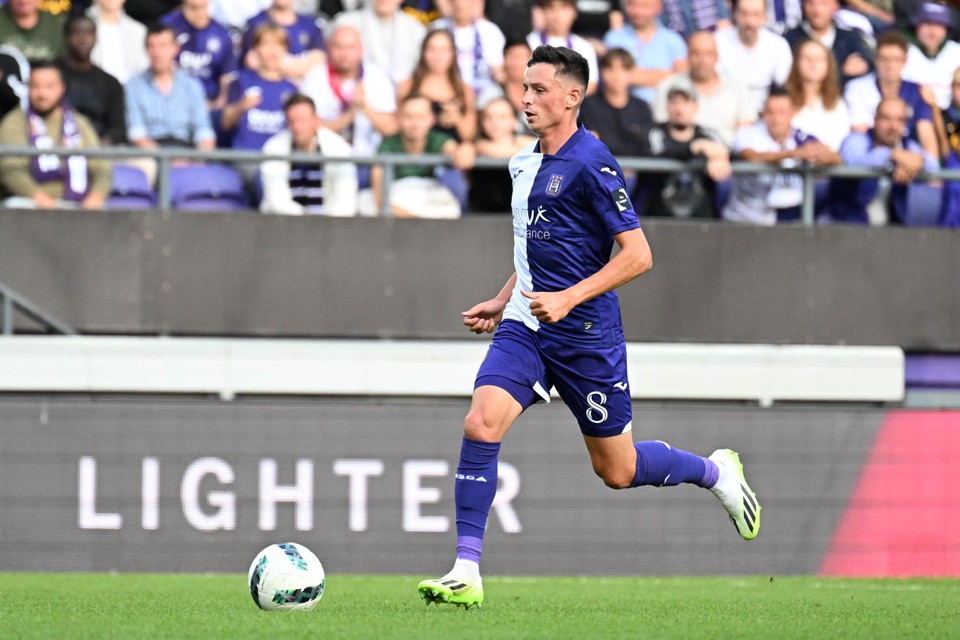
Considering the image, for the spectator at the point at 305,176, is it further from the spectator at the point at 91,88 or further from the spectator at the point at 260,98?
the spectator at the point at 91,88

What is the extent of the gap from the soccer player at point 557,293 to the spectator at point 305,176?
4.75m

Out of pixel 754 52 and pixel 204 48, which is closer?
pixel 204 48

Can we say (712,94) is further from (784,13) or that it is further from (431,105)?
(431,105)

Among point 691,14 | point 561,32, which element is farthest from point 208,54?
point 691,14


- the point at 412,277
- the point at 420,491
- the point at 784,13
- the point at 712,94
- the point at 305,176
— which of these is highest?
the point at 784,13

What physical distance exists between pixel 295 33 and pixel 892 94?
4646mm

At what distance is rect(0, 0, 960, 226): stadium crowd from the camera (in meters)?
11.6

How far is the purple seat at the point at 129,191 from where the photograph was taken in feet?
37.6

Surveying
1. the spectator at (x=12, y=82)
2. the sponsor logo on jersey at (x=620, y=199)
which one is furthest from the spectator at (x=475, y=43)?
the sponsor logo on jersey at (x=620, y=199)

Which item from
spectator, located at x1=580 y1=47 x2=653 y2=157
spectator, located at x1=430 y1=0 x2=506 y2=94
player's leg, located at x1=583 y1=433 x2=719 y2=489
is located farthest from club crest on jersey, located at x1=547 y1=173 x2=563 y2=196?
spectator, located at x1=430 y1=0 x2=506 y2=94

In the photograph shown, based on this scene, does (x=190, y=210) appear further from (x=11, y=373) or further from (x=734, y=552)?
(x=734, y=552)

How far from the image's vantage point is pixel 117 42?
41.0 ft

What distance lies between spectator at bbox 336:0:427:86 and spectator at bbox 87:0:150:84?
1538 mm

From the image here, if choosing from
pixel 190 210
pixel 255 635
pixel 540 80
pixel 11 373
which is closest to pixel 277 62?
pixel 190 210
